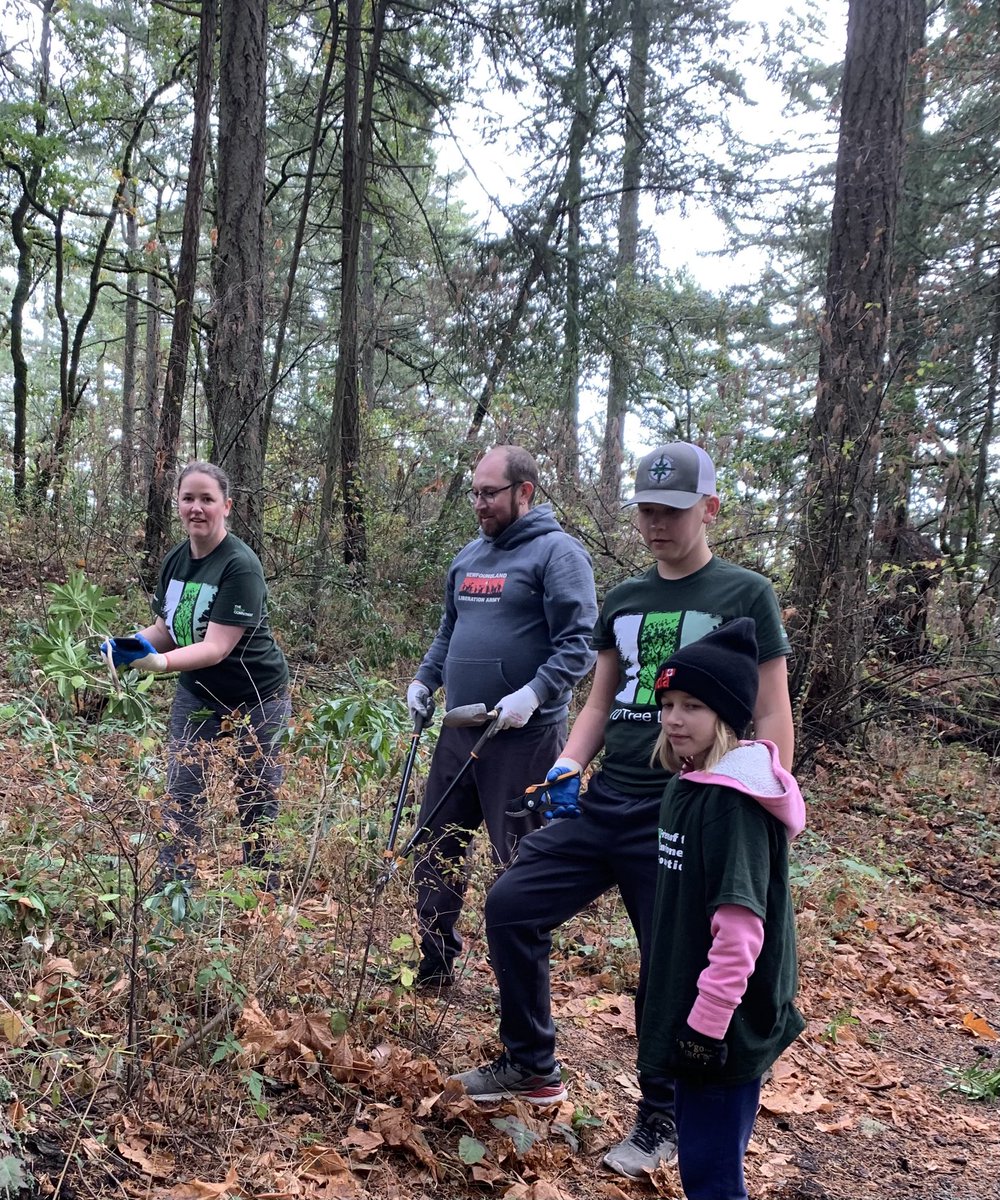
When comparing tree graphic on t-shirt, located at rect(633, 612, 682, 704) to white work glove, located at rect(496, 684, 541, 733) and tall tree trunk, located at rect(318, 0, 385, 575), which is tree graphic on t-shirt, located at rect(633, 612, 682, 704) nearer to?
white work glove, located at rect(496, 684, 541, 733)

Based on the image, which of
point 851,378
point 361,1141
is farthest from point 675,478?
point 851,378

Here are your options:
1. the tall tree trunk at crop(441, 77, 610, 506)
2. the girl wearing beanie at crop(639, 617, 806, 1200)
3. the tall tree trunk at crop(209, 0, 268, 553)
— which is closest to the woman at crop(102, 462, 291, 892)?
the girl wearing beanie at crop(639, 617, 806, 1200)

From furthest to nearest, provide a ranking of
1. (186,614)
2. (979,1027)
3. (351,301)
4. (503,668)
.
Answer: (351,301) < (979,1027) < (186,614) < (503,668)

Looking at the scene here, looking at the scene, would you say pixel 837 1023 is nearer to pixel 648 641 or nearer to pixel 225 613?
pixel 648 641

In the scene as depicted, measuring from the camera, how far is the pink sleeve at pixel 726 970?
2135 millimetres

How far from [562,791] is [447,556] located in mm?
8706

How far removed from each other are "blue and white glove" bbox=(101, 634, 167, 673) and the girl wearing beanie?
2.33 meters

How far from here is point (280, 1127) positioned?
110 inches

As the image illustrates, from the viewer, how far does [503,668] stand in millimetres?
3803

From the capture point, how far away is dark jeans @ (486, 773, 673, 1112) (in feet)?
9.75

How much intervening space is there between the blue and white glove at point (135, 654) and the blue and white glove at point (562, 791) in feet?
5.79

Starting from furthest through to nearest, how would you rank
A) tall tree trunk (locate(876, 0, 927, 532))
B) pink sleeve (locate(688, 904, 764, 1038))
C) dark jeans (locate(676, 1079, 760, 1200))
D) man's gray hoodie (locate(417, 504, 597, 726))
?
tall tree trunk (locate(876, 0, 927, 532))
man's gray hoodie (locate(417, 504, 597, 726))
dark jeans (locate(676, 1079, 760, 1200))
pink sleeve (locate(688, 904, 764, 1038))

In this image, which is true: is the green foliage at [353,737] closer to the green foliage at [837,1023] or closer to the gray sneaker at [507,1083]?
the gray sneaker at [507,1083]

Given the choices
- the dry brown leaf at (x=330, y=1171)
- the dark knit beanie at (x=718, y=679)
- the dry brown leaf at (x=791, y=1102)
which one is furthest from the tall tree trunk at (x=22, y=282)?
the dark knit beanie at (x=718, y=679)
